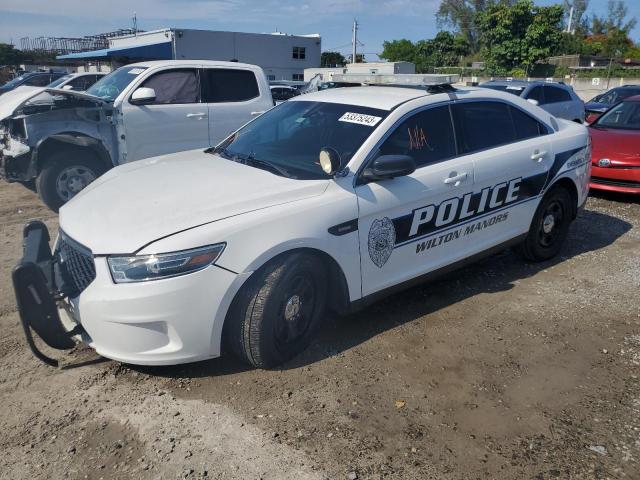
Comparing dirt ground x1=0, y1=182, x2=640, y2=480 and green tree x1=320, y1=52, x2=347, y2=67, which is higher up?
green tree x1=320, y1=52, x2=347, y2=67

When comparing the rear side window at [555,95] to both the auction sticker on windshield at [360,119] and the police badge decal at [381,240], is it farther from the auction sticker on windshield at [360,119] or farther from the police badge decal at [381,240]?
the police badge decal at [381,240]

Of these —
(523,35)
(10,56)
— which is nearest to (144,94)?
(523,35)

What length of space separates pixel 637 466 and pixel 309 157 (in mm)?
2598

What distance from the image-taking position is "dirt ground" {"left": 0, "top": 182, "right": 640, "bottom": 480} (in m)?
2.64

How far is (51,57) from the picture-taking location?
56.2 metres

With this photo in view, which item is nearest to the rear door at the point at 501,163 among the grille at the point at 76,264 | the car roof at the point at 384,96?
the car roof at the point at 384,96

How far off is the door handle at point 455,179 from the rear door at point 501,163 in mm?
155

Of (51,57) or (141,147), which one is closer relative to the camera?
(141,147)

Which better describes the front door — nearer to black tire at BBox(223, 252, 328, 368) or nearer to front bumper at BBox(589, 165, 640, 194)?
black tire at BBox(223, 252, 328, 368)

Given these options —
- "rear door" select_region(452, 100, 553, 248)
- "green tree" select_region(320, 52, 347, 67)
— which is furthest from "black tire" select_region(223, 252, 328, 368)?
"green tree" select_region(320, 52, 347, 67)

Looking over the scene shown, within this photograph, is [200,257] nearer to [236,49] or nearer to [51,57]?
[236,49]

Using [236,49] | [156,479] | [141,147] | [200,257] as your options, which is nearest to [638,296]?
[200,257]

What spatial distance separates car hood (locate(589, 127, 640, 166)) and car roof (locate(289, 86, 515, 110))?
149 inches

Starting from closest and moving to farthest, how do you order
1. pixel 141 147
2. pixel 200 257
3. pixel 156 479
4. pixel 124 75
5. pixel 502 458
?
pixel 156 479 → pixel 502 458 → pixel 200 257 → pixel 141 147 → pixel 124 75
